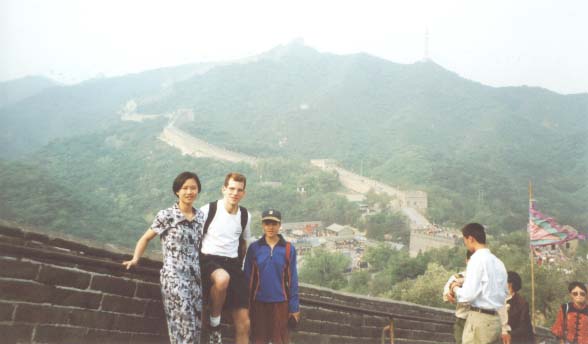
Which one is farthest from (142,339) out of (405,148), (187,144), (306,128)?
(306,128)

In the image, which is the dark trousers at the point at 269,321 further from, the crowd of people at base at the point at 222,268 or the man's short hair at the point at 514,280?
the man's short hair at the point at 514,280

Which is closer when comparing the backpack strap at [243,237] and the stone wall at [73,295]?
the stone wall at [73,295]

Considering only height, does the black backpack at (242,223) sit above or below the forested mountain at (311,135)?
below

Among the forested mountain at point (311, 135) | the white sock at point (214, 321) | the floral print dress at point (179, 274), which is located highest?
the forested mountain at point (311, 135)

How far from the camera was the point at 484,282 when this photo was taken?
276 centimetres

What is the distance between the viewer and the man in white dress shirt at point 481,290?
108 inches

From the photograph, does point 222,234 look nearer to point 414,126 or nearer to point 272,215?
point 272,215

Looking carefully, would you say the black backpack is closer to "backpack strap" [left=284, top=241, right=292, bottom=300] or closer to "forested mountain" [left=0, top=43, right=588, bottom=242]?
"backpack strap" [left=284, top=241, right=292, bottom=300]

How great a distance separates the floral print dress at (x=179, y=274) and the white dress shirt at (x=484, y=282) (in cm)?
130

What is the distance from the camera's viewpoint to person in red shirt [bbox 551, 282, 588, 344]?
377 cm

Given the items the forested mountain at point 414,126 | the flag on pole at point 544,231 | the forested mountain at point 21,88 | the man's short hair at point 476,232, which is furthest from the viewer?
the forested mountain at point 21,88

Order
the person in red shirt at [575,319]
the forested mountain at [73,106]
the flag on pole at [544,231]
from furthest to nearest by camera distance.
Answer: the forested mountain at [73,106] < the flag on pole at [544,231] < the person in red shirt at [575,319]

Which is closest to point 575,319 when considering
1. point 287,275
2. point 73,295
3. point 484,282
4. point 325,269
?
point 484,282

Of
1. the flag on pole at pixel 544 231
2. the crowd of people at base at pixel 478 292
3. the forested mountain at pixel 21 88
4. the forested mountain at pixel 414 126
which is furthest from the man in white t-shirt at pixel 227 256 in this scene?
the forested mountain at pixel 21 88
